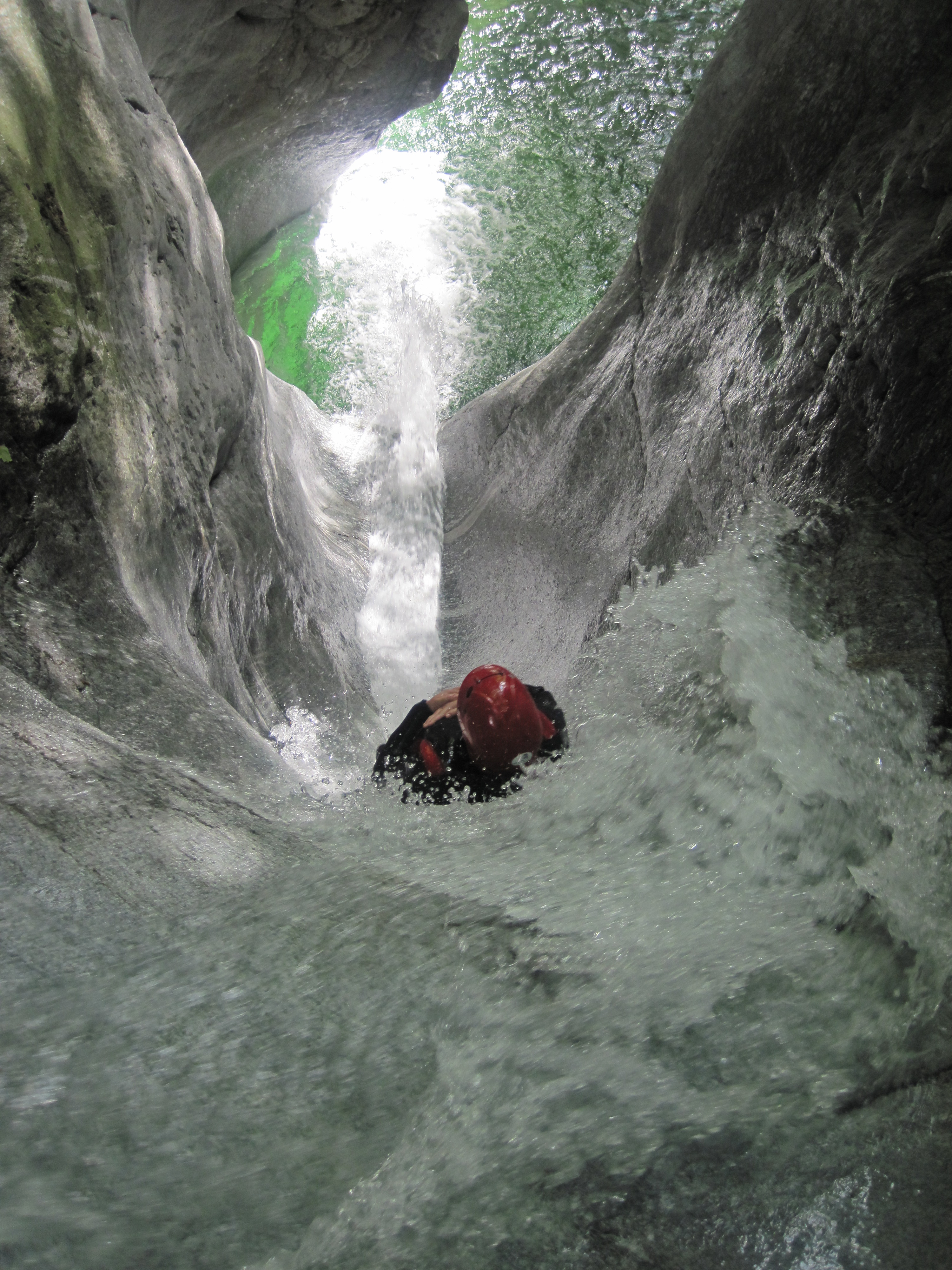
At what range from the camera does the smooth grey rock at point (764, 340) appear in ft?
7.88

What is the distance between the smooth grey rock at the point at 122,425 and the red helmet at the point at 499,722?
2.26ft

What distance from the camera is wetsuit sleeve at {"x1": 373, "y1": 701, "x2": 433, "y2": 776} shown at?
3008mm

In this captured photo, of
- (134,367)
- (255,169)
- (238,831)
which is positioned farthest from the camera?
(255,169)

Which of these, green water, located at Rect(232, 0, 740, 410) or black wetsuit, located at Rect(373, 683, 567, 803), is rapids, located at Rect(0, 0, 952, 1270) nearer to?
black wetsuit, located at Rect(373, 683, 567, 803)

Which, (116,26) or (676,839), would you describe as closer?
(676,839)

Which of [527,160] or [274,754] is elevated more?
[274,754]

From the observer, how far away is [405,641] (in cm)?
532

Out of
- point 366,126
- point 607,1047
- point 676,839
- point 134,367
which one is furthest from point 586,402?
point 366,126

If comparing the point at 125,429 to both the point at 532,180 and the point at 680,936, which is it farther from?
the point at 532,180

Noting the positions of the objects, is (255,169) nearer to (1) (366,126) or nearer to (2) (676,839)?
(1) (366,126)

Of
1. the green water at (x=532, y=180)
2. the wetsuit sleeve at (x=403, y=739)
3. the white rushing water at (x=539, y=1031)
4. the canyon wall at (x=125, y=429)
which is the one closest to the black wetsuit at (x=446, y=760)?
the wetsuit sleeve at (x=403, y=739)

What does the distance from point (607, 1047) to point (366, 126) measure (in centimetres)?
812

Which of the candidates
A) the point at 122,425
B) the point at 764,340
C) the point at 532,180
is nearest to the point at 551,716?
the point at 764,340

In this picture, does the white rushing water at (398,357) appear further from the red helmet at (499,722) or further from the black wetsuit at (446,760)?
the red helmet at (499,722)
